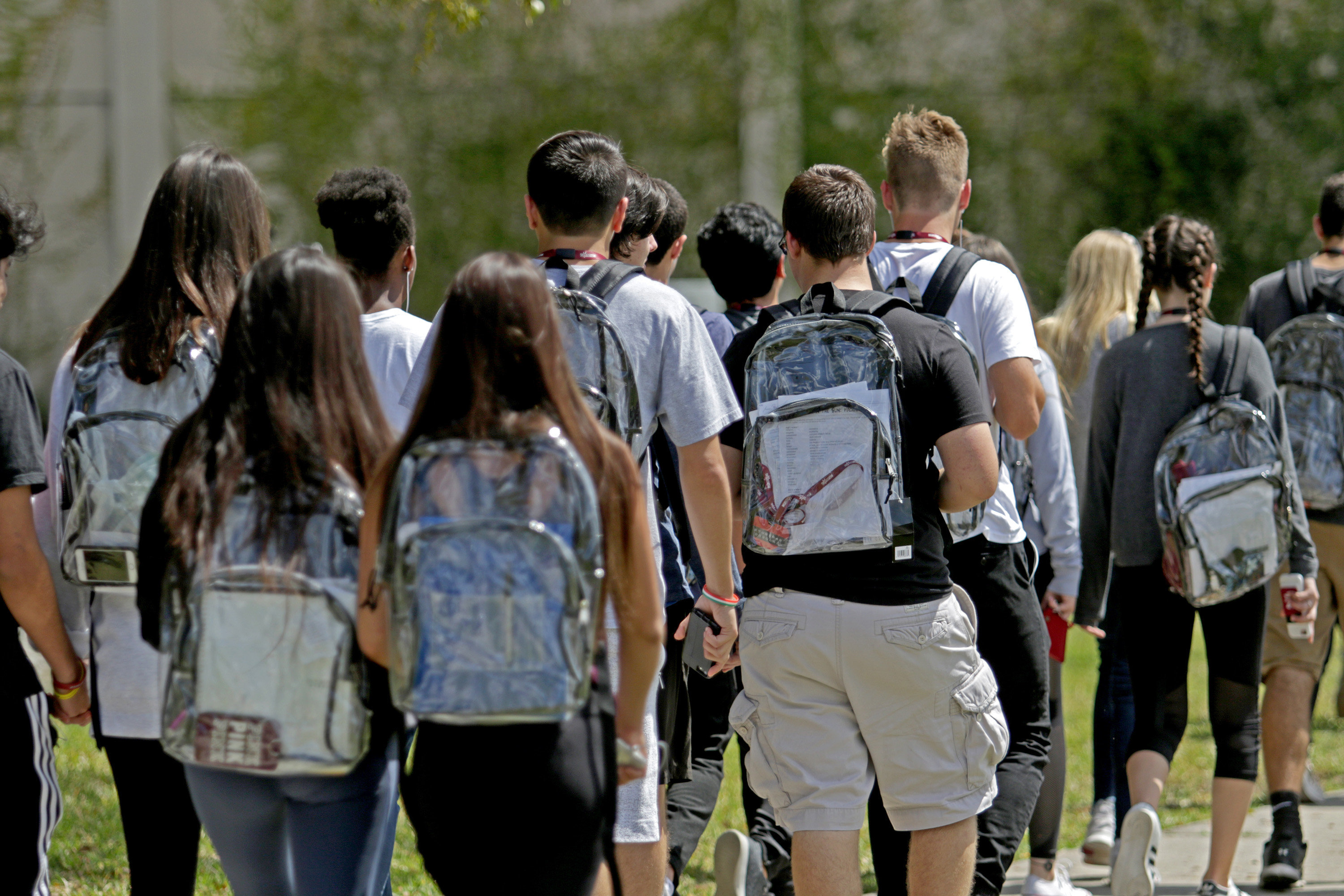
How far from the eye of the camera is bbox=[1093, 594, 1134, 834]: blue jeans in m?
5.10

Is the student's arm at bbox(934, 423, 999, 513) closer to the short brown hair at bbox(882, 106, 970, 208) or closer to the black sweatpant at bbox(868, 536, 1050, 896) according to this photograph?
the black sweatpant at bbox(868, 536, 1050, 896)

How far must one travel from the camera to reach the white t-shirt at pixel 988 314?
3.65 metres

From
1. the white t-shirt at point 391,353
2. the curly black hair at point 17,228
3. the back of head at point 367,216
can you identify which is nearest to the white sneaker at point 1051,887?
the white t-shirt at point 391,353

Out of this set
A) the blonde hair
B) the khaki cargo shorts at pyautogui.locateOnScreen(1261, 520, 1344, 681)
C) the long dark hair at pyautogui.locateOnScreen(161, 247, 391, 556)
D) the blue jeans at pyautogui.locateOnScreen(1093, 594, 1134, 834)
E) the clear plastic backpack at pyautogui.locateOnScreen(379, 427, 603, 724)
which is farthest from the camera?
the blonde hair

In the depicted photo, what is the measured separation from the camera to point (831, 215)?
132 inches

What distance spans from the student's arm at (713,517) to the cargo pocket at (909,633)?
1.27 ft

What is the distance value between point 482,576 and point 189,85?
13.7 meters

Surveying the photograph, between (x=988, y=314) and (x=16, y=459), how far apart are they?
2324 millimetres

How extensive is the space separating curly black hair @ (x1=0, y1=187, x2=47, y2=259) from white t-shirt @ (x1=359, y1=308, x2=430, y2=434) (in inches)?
29.9

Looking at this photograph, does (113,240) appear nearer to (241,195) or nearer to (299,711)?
(241,195)

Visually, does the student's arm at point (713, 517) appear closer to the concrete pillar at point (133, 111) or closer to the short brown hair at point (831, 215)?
the short brown hair at point (831, 215)

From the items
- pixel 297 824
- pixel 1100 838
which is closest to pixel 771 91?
pixel 1100 838

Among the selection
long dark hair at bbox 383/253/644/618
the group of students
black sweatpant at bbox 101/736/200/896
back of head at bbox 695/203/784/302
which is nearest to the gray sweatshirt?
the group of students

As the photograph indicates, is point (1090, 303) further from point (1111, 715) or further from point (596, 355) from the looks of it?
point (596, 355)
